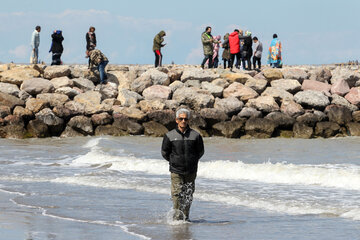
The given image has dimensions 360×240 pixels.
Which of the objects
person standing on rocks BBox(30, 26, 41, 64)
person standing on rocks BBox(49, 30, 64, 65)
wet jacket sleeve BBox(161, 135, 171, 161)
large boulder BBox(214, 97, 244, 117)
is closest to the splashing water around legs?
wet jacket sleeve BBox(161, 135, 171, 161)

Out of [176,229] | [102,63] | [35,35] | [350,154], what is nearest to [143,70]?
[102,63]

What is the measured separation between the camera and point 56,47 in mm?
29172

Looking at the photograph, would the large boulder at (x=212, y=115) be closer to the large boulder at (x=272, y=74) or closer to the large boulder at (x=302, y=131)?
the large boulder at (x=302, y=131)

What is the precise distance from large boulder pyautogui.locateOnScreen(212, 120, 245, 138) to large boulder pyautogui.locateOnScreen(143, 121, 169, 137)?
1923 millimetres

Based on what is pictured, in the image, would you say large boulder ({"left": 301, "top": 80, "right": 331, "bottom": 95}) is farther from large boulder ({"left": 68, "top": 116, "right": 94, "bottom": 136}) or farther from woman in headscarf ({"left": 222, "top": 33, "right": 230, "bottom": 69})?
large boulder ({"left": 68, "top": 116, "right": 94, "bottom": 136})

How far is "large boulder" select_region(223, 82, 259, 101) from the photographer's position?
26.7m

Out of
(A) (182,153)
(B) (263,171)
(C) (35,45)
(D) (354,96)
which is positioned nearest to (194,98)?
(D) (354,96)

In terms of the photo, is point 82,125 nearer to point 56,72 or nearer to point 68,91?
point 68,91

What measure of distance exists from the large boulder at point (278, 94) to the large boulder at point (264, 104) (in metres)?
0.81

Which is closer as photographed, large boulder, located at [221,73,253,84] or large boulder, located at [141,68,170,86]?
large boulder, located at [141,68,170,86]

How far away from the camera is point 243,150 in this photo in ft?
70.8

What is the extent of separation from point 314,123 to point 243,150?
528 centimetres

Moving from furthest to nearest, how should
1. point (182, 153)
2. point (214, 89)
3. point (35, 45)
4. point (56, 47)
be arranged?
point (35, 45)
point (56, 47)
point (214, 89)
point (182, 153)

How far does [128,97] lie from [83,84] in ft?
7.34
